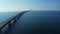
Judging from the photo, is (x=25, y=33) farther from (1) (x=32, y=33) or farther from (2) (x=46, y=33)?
(2) (x=46, y=33)

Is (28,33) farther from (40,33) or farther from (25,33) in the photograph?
(40,33)

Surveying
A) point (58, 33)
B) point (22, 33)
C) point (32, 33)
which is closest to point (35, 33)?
point (32, 33)

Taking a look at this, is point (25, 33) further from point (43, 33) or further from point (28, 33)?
point (43, 33)

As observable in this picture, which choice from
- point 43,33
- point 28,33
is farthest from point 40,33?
point 28,33

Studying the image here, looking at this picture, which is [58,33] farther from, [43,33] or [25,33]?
[25,33]

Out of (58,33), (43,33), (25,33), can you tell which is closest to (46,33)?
(43,33)

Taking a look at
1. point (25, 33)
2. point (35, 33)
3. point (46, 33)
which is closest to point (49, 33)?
point (46, 33)
